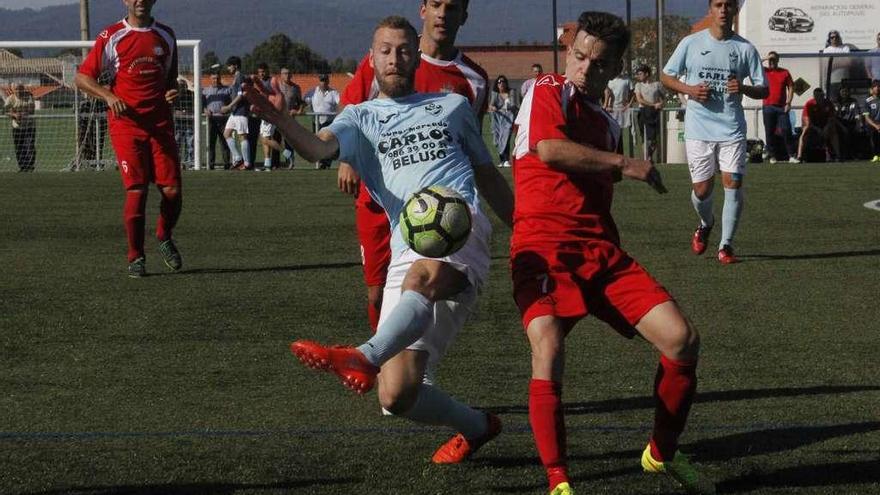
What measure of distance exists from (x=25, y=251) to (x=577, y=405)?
814 centimetres

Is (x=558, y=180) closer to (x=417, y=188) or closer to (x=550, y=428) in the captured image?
(x=417, y=188)

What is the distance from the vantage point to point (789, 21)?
33094mm

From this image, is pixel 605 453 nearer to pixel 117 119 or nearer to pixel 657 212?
pixel 117 119

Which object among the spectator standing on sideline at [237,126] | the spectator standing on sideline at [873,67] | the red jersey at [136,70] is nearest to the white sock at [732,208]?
the red jersey at [136,70]

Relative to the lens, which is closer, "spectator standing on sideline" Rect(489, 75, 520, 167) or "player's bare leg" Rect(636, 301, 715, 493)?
"player's bare leg" Rect(636, 301, 715, 493)

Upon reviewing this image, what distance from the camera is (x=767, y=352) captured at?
27.3 feet

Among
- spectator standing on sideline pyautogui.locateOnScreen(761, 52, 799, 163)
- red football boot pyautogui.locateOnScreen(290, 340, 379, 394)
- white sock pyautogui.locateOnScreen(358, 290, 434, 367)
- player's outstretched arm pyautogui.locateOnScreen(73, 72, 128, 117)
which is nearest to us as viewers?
red football boot pyautogui.locateOnScreen(290, 340, 379, 394)

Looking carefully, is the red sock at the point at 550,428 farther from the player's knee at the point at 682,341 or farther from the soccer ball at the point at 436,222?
the soccer ball at the point at 436,222

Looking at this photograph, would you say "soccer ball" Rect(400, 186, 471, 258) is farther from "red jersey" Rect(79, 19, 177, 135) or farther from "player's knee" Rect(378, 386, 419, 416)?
"red jersey" Rect(79, 19, 177, 135)

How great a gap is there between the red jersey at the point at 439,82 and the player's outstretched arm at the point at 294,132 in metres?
1.33

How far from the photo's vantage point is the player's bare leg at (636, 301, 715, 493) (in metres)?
5.25

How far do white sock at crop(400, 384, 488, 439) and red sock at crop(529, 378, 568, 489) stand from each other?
548mm

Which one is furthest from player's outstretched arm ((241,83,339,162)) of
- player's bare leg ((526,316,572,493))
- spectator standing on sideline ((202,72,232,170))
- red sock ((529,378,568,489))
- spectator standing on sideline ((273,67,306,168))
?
spectator standing on sideline ((273,67,306,168))

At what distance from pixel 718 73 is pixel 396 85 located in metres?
6.98
